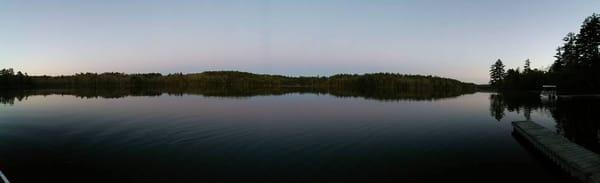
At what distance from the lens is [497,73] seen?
169000mm

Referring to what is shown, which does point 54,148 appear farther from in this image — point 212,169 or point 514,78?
point 514,78

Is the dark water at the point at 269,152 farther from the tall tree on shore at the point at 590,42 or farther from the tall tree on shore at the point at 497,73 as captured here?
the tall tree on shore at the point at 497,73

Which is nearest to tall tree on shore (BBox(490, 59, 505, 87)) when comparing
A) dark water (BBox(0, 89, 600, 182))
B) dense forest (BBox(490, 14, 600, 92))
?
dense forest (BBox(490, 14, 600, 92))

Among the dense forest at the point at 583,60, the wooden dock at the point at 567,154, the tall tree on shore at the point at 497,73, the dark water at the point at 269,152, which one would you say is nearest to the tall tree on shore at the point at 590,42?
the dense forest at the point at 583,60

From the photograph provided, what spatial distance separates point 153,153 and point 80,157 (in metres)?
3.77

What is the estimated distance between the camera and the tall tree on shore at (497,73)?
167125mm

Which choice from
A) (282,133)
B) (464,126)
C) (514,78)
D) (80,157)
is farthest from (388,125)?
(514,78)

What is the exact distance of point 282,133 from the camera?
27469 mm

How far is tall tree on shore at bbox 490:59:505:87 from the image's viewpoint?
16712 centimetres

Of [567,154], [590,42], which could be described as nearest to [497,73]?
[590,42]

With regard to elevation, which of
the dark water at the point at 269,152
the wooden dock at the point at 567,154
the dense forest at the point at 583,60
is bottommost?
the dark water at the point at 269,152

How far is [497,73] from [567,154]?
17354 centimetres

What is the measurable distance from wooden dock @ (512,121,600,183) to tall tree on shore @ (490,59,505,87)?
162m

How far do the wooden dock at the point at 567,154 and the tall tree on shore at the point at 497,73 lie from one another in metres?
162
